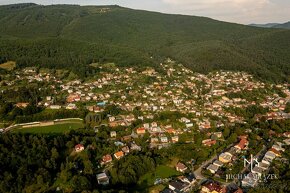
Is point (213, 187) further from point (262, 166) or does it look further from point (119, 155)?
point (119, 155)

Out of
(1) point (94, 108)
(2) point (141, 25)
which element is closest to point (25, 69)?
(1) point (94, 108)

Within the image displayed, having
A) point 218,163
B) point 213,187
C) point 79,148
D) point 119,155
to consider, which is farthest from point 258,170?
point 79,148

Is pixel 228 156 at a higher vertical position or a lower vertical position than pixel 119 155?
higher

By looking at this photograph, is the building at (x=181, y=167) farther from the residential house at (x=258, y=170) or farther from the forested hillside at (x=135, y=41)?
the forested hillside at (x=135, y=41)

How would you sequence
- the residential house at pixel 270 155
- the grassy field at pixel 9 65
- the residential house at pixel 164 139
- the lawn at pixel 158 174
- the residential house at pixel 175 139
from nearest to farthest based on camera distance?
the lawn at pixel 158 174 → the residential house at pixel 270 155 → the residential house at pixel 164 139 → the residential house at pixel 175 139 → the grassy field at pixel 9 65

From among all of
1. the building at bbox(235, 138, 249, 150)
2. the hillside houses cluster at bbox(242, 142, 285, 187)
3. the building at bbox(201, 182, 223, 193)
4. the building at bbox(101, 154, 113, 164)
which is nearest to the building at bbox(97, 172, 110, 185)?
the building at bbox(101, 154, 113, 164)

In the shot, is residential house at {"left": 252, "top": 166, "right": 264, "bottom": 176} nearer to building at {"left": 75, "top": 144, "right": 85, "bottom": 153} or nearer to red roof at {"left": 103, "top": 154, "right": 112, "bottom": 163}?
red roof at {"left": 103, "top": 154, "right": 112, "bottom": 163}

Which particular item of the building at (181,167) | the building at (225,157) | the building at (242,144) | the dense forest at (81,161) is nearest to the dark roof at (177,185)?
the building at (181,167)
